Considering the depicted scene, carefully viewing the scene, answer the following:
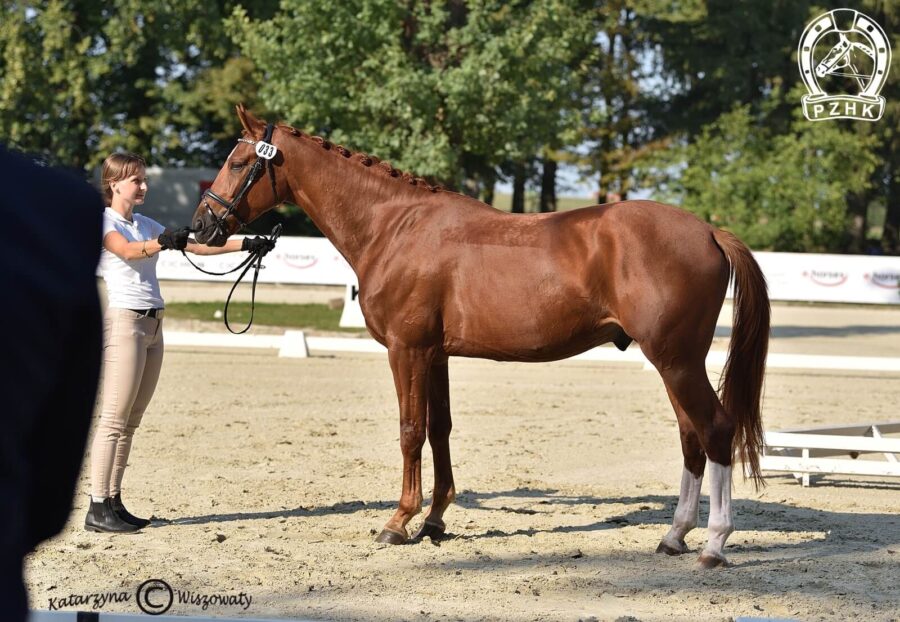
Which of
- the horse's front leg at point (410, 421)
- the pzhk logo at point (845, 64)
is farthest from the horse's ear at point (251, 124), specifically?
the pzhk logo at point (845, 64)

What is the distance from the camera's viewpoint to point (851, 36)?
2378 cm

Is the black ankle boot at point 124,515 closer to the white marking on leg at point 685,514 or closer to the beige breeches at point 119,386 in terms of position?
the beige breeches at point 119,386

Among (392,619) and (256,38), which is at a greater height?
(256,38)

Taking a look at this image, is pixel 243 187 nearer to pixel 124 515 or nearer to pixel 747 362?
pixel 124 515

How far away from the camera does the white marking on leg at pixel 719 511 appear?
5316mm

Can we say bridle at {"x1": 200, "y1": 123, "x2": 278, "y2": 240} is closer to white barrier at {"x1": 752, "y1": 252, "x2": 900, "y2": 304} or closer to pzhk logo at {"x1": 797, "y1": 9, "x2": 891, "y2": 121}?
pzhk logo at {"x1": 797, "y1": 9, "x2": 891, "y2": 121}

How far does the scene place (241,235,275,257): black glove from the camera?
5.73 meters

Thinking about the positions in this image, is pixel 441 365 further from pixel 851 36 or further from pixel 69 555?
pixel 851 36

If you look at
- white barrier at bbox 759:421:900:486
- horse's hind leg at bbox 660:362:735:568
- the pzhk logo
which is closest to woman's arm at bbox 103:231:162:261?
horse's hind leg at bbox 660:362:735:568

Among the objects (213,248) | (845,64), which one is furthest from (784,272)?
(213,248)

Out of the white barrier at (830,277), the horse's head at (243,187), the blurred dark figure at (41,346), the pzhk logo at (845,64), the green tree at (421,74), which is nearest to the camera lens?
the blurred dark figure at (41,346)

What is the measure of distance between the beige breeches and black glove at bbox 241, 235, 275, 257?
675 millimetres

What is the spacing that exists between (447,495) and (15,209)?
4.96 meters

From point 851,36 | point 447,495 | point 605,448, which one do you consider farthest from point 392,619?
point 851,36
